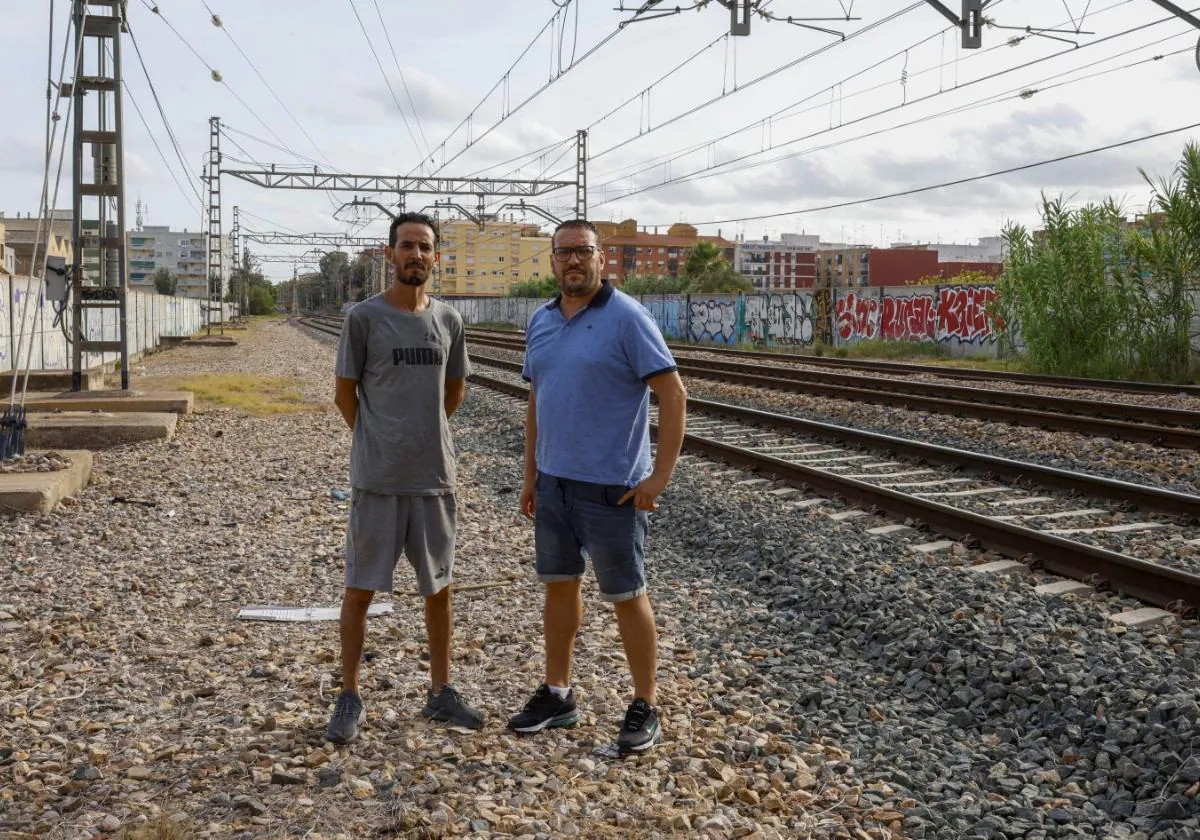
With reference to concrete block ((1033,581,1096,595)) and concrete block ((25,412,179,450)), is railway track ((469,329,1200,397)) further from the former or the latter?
concrete block ((25,412,179,450))

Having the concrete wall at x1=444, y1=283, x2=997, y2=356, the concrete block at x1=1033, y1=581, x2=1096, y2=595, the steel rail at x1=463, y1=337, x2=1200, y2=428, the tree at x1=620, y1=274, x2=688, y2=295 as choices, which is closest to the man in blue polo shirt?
the concrete block at x1=1033, y1=581, x2=1096, y2=595

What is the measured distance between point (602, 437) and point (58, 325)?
780 inches

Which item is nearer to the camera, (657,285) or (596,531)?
(596,531)

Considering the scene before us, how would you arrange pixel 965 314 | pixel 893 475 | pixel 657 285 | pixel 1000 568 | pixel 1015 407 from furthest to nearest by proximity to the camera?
pixel 657 285 → pixel 965 314 → pixel 1015 407 → pixel 893 475 → pixel 1000 568

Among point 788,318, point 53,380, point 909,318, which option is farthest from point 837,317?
point 53,380

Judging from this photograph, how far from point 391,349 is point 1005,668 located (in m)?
2.95

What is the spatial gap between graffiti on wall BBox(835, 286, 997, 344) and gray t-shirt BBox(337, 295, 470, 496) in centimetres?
2554

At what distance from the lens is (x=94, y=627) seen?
5812mm

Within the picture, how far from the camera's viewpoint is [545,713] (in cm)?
443

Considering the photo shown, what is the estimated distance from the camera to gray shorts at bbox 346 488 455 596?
4.37m

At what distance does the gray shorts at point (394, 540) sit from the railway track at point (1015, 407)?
9.72 meters

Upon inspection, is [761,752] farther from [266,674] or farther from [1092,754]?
[266,674]

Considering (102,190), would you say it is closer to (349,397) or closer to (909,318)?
(349,397)

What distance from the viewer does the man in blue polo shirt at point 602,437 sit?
4.12m
